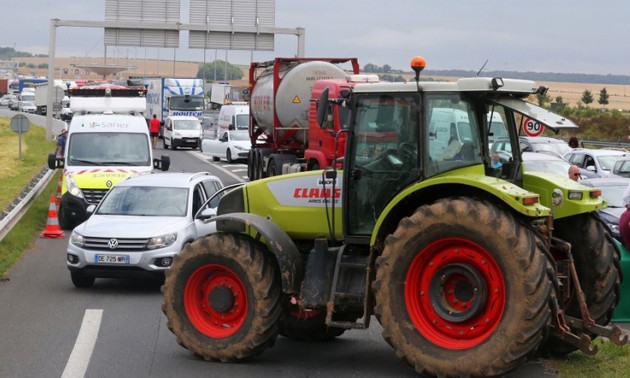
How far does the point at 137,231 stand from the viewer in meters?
16.0

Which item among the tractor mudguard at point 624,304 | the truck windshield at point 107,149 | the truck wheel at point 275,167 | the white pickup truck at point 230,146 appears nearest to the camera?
the tractor mudguard at point 624,304

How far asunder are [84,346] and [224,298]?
1845 millimetres

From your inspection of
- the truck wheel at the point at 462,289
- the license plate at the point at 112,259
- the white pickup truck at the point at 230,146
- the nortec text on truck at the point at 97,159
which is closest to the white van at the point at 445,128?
the truck wheel at the point at 462,289

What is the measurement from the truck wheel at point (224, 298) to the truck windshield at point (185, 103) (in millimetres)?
60416

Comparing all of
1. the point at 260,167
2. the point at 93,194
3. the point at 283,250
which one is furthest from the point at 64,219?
the point at 283,250

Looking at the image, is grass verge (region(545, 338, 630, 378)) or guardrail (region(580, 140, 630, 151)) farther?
guardrail (region(580, 140, 630, 151))

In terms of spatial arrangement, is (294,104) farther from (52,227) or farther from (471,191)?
(471,191)

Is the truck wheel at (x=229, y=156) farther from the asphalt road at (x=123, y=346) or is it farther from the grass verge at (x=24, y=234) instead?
the asphalt road at (x=123, y=346)

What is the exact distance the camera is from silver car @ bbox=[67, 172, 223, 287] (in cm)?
1574

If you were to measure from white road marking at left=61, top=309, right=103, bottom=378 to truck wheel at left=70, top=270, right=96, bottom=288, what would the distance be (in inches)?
74.0

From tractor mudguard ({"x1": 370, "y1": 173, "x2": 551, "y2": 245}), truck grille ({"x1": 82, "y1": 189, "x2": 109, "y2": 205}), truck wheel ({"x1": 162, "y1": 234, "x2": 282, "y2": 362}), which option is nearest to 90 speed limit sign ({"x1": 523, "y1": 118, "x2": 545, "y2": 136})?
tractor mudguard ({"x1": 370, "y1": 173, "x2": 551, "y2": 245})

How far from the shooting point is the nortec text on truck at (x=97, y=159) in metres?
24.0

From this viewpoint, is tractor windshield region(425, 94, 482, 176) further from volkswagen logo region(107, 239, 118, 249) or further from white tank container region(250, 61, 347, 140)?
white tank container region(250, 61, 347, 140)

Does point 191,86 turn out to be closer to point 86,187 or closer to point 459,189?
point 86,187
